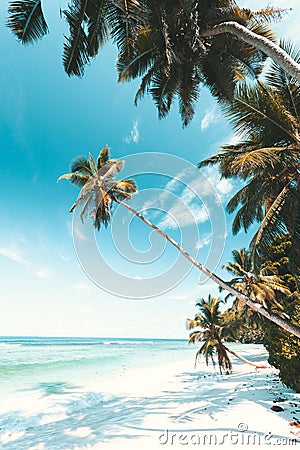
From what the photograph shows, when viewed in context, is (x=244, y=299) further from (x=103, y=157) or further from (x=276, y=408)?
(x=103, y=157)

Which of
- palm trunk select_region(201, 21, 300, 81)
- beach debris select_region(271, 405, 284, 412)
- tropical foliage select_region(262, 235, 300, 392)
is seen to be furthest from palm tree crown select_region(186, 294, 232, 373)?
palm trunk select_region(201, 21, 300, 81)

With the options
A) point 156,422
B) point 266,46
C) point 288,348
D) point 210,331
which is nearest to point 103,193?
point 266,46

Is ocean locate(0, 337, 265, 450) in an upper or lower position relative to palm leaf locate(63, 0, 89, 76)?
lower

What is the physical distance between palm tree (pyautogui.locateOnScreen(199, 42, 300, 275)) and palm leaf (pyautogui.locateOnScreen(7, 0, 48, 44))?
4.92m

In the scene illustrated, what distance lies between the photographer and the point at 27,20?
5.77 m

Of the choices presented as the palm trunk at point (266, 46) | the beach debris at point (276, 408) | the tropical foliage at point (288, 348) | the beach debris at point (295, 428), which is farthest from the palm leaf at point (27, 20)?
the beach debris at point (276, 408)

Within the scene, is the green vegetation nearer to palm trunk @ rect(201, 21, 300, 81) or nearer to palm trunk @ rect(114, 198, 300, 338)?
palm trunk @ rect(114, 198, 300, 338)

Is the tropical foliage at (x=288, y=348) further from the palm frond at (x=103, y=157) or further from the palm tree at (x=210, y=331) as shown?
the palm frond at (x=103, y=157)

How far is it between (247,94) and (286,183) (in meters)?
2.58

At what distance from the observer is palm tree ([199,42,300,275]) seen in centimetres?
619

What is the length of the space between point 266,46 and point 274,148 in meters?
2.14

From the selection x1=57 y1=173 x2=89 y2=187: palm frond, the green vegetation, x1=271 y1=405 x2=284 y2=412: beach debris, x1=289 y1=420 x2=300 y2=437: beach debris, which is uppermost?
x1=57 y1=173 x2=89 y2=187: palm frond

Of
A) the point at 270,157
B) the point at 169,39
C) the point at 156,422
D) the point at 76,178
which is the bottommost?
the point at 156,422

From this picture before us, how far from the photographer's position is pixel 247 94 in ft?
20.8
